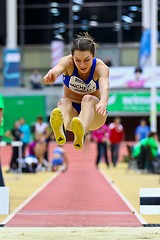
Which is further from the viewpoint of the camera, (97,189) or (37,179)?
(37,179)

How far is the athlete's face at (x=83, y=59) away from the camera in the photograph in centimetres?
886

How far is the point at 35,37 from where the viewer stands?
4450 cm

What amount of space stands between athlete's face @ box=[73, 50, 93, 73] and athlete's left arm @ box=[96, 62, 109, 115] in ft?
0.64

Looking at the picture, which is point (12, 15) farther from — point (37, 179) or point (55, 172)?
point (37, 179)

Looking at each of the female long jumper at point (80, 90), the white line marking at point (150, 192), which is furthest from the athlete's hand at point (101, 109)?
the white line marking at point (150, 192)

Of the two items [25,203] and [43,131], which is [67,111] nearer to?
[25,203]

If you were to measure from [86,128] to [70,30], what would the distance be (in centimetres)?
3563

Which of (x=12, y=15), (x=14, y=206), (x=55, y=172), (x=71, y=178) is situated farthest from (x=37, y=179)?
(x=12, y=15)

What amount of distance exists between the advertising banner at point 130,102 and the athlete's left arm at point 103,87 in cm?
2536

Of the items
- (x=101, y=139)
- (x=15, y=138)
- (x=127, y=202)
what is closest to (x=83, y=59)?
(x=127, y=202)

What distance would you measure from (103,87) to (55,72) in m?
0.64

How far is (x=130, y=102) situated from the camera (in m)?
34.8

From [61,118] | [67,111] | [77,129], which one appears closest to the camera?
[77,129]

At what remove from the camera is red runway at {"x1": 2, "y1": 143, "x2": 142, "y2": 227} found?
1024 cm
